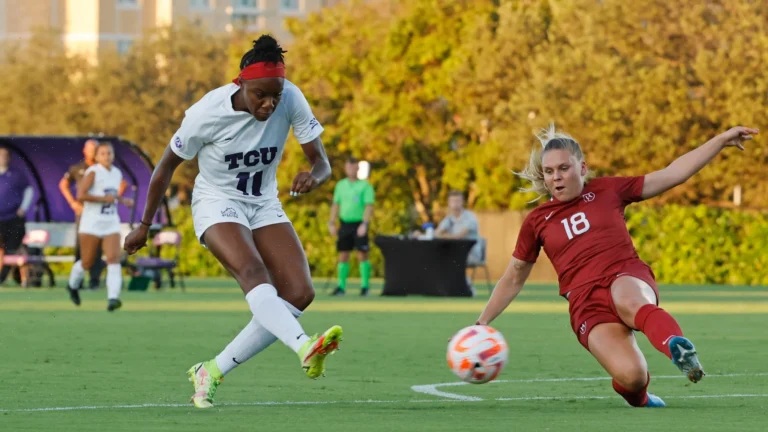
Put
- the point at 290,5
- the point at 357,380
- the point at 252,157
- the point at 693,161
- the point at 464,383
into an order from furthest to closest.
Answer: the point at 290,5 < the point at 357,380 < the point at 464,383 < the point at 252,157 < the point at 693,161

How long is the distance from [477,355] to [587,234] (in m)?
0.95

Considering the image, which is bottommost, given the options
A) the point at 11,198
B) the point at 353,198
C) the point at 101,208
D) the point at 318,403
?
the point at 11,198

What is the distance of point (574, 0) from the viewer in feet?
149

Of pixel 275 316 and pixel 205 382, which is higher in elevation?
pixel 275 316

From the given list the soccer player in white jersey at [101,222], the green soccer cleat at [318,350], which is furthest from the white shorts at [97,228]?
the green soccer cleat at [318,350]

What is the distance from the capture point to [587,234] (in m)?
9.81

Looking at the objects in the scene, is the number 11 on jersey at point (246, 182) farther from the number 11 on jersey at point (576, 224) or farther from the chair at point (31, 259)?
the chair at point (31, 259)

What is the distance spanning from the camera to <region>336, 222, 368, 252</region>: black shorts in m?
27.4

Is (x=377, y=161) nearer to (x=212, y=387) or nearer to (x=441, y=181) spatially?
(x=441, y=181)

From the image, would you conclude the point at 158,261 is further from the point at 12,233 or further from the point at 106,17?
the point at 106,17

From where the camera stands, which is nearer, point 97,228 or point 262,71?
point 262,71

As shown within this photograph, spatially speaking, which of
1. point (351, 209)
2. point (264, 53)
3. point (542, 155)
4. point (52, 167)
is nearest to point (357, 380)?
point (542, 155)

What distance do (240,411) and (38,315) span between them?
11.6 meters

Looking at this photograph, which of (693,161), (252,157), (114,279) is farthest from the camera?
(114,279)
